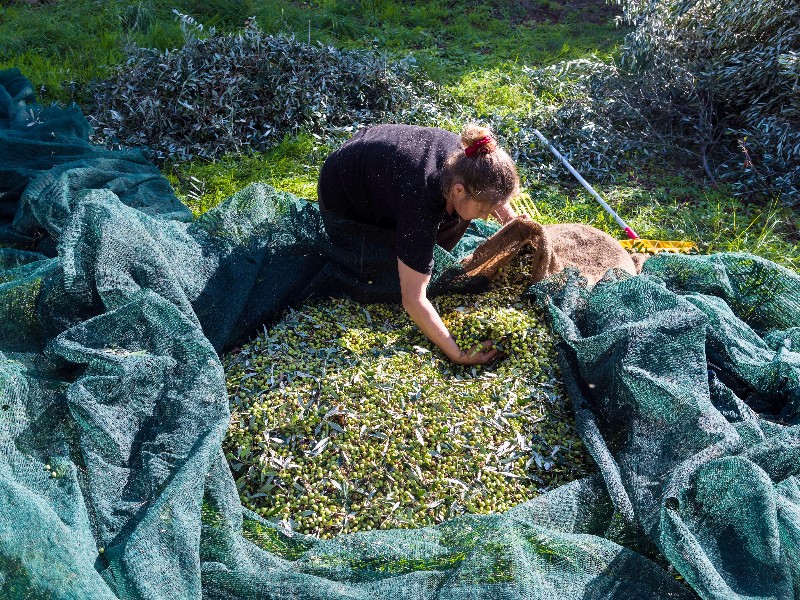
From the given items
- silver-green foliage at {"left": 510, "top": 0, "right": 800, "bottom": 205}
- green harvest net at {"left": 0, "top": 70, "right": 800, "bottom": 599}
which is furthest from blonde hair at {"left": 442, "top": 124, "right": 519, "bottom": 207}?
silver-green foliage at {"left": 510, "top": 0, "right": 800, "bottom": 205}

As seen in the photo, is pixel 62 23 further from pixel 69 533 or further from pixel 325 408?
pixel 69 533

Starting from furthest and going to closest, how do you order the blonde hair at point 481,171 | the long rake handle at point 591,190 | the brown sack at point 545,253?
the long rake handle at point 591,190 < the brown sack at point 545,253 < the blonde hair at point 481,171

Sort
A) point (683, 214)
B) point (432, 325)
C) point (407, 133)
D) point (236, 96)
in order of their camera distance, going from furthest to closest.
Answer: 1. point (236, 96)
2. point (683, 214)
3. point (407, 133)
4. point (432, 325)

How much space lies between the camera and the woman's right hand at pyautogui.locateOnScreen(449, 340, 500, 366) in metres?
2.78

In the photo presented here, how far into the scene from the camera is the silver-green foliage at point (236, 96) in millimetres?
4832

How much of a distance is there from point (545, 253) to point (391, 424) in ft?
3.60

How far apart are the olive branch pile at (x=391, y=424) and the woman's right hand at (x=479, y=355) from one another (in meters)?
0.03

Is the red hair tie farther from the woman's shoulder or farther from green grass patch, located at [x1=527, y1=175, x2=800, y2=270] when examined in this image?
green grass patch, located at [x1=527, y1=175, x2=800, y2=270]

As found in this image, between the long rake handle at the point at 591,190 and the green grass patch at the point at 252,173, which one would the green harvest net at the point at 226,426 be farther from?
the green grass patch at the point at 252,173

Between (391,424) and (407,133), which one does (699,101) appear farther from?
(391,424)

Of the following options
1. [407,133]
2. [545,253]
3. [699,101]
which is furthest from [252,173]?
[699,101]

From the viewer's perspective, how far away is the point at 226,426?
217 centimetres

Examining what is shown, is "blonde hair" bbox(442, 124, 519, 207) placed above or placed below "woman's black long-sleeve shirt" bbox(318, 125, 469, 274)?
above

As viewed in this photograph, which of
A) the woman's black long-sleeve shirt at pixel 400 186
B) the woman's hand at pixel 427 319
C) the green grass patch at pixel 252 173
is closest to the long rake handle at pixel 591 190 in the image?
the woman's black long-sleeve shirt at pixel 400 186
